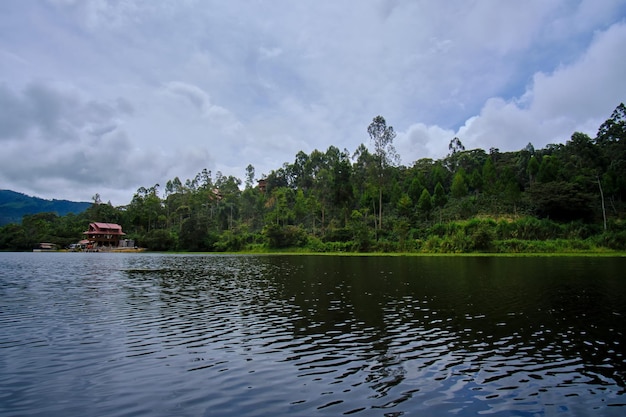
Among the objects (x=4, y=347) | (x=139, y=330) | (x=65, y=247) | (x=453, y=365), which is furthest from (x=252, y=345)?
(x=65, y=247)

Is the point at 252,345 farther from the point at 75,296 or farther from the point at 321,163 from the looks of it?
the point at 321,163

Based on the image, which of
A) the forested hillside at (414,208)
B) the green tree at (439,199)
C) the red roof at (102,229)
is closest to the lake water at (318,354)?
the forested hillside at (414,208)

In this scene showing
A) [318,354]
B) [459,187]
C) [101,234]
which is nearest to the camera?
[318,354]

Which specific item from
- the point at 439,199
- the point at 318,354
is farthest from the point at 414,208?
the point at 318,354

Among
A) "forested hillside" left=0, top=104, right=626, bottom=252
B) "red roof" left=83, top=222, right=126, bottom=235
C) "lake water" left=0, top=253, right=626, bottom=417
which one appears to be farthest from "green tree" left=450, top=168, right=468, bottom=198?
"red roof" left=83, top=222, right=126, bottom=235

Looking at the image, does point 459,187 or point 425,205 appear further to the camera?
point 459,187

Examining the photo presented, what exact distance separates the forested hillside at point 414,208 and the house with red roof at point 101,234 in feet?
26.4

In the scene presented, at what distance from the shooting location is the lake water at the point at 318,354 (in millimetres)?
8152

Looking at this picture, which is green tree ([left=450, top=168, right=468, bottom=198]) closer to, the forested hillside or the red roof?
the forested hillside

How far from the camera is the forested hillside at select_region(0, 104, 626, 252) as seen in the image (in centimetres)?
6531

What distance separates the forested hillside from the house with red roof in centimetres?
806

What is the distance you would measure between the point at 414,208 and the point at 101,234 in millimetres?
98378

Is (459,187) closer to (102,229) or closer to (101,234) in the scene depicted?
(102,229)

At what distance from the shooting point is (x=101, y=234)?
124062 mm
